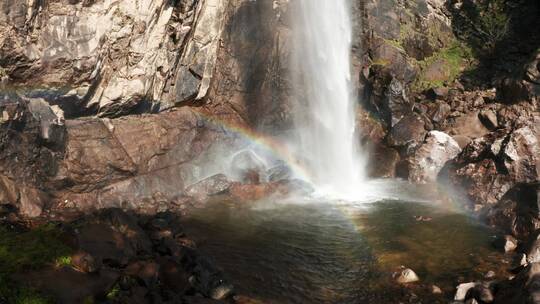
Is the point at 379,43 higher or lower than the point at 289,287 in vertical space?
higher

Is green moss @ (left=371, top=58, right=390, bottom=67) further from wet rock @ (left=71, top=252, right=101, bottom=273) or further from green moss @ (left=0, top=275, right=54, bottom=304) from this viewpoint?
green moss @ (left=0, top=275, right=54, bottom=304)

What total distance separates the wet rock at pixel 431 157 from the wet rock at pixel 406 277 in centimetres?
1388

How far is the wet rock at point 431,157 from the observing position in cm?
2541

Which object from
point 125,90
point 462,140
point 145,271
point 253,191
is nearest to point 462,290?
point 145,271

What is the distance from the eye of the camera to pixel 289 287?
12273mm

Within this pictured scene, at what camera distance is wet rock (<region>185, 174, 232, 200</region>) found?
22.9m

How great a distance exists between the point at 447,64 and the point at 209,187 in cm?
2593

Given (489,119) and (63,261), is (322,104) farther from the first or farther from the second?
(63,261)

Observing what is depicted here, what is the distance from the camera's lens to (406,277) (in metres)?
12.4

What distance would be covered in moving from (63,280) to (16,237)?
2.06 m

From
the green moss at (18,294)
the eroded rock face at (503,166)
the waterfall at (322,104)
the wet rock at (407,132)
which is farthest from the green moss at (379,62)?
the green moss at (18,294)

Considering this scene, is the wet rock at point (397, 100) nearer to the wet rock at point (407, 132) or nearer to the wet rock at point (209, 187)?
the wet rock at point (407, 132)

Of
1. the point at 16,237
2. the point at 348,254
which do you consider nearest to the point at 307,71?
the point at 348,254

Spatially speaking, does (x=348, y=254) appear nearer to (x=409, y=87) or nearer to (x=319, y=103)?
(x=319, y=103)
